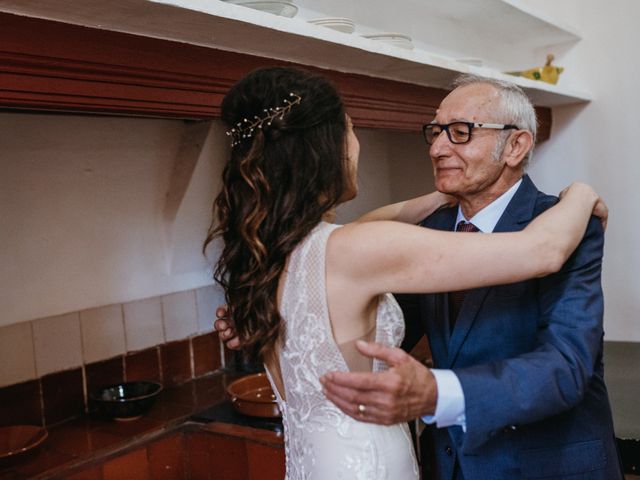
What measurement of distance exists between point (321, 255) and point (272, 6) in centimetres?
83

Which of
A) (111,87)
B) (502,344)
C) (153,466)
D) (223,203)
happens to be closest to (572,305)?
(502,344)

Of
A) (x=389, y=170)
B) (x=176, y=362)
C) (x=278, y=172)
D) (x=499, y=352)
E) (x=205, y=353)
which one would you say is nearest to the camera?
(x=278, y=172)

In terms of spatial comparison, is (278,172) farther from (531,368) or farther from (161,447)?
(161,447)

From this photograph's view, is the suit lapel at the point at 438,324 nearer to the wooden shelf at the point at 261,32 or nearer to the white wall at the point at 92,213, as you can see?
the wooden shelf at the point at 261,32

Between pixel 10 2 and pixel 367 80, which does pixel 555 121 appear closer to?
pixel 367 80

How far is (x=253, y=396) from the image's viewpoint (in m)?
2.60

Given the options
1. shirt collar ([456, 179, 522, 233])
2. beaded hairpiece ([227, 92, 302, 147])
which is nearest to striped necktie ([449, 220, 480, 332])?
shirt collar ([456, 179, 522, 233])

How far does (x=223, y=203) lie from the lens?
4.38ft

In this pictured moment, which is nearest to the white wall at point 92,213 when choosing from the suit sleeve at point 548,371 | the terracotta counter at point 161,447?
the terracotta counter at point 161,447

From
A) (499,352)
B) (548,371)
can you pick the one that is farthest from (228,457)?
(548,371)

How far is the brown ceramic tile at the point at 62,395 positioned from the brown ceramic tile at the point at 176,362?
40cm

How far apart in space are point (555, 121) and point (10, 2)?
3.27 metres

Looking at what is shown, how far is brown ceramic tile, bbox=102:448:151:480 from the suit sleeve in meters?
1.39

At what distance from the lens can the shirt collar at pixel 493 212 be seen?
1.60 metres
